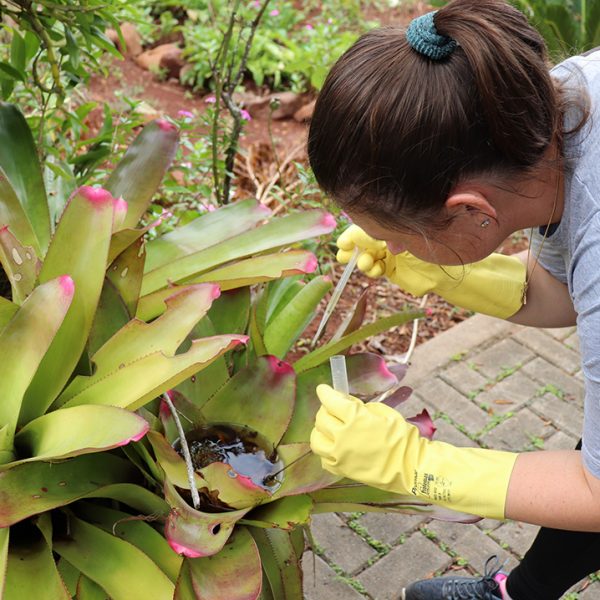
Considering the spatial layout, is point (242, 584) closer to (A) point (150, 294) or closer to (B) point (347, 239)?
(A) point (150, 294)

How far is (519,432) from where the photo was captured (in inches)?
106

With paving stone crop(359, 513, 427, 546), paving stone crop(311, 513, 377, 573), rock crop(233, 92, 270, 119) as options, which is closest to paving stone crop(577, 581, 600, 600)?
paving stone crop(359, 513, 427, 546)

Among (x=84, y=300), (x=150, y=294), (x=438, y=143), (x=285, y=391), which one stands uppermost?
(x=438, y=143)

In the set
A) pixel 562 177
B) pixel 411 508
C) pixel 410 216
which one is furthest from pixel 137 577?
pixel 562 177

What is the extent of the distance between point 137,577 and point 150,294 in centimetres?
58

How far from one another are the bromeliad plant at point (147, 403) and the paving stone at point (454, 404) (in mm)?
1049

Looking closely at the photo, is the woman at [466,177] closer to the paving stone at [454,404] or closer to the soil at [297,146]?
the soil at [297,146]

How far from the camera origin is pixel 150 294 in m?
1.68

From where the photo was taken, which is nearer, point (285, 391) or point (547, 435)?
point (285, 391)

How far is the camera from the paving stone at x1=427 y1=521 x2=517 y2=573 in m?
2.29

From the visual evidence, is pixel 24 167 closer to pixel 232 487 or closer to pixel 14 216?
pixel 14 216

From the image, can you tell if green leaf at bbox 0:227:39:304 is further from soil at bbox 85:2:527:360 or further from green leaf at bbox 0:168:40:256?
soil at bbox 85:2:527:360

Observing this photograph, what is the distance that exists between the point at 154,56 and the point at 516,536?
3.69m

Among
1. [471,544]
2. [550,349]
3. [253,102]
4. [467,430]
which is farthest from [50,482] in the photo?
[253,102]
